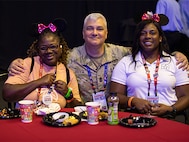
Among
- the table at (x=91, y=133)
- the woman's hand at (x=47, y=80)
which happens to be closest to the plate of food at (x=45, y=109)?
the table at (x=91, y=133)

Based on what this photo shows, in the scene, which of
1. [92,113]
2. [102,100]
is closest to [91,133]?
[92,113]

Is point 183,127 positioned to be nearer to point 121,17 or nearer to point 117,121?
point 117,121

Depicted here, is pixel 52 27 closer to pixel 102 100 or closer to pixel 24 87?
pixel 24 87

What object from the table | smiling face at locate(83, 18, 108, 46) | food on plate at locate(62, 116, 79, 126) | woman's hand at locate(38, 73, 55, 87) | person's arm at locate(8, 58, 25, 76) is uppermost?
smiling face at locate(83, 18, 108, 46)

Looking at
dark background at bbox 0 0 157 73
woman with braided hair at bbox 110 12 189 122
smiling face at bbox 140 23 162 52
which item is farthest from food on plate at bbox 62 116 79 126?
dark background at bbox 0 0 157 73

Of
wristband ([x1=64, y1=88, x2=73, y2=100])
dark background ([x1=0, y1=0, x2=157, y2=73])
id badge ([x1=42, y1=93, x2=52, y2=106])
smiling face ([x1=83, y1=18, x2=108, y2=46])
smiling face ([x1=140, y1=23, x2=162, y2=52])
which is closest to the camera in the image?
id badge ([x1=42, y1=93, x2=52, y2=106])

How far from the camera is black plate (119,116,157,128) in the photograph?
205 cm

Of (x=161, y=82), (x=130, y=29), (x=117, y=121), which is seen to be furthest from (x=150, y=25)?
(x=130, y=29)

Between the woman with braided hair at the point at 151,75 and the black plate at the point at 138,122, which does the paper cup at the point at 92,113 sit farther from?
the woman with braided hair at the point at 151,75

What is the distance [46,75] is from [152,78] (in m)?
0.83

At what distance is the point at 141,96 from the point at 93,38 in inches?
24.8

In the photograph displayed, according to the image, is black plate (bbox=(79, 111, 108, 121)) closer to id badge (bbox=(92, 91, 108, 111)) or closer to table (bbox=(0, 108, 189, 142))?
table (bbox=(0, 108, 189, 142))

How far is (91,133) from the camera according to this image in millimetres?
1968

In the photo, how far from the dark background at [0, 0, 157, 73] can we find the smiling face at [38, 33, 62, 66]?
12.3 feet
